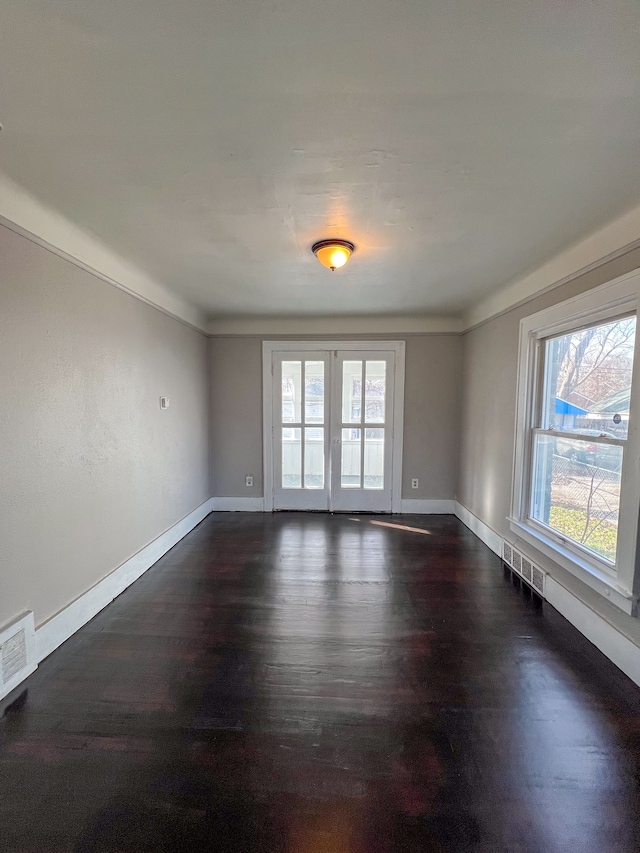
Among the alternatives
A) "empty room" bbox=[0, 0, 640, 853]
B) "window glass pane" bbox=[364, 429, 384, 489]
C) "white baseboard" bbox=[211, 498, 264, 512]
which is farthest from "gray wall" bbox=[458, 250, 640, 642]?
"white baseboard" bbox=[211, 498, 264, 512]

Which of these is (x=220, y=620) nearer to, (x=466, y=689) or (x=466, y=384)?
(x=466, y=689)

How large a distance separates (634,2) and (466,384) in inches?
140

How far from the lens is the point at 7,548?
1793 mm

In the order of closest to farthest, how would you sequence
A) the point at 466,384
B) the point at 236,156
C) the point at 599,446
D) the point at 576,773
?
the point at 576,773 < the point at 236,156 < the point at 599,446 < the point at 466,384

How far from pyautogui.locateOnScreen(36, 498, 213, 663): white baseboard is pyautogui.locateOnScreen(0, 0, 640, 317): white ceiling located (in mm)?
2263

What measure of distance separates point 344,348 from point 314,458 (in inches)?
55.9

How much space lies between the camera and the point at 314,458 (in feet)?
15.1

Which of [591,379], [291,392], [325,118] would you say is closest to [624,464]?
[591,379]

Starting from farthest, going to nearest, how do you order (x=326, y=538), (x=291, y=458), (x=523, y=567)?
(x=291, y=458)
(x=326, y=538)
(x=523, y=567)

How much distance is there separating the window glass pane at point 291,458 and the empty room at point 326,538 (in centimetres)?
109

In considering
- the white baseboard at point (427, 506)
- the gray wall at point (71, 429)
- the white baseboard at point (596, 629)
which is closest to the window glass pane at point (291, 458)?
the white baseboard at point (427, 506)

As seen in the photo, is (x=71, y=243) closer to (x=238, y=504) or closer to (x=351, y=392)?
(x=351, y=392)

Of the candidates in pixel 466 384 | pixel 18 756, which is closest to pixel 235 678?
pixel 18 756

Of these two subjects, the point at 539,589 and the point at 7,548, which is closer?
the point at 7,548
